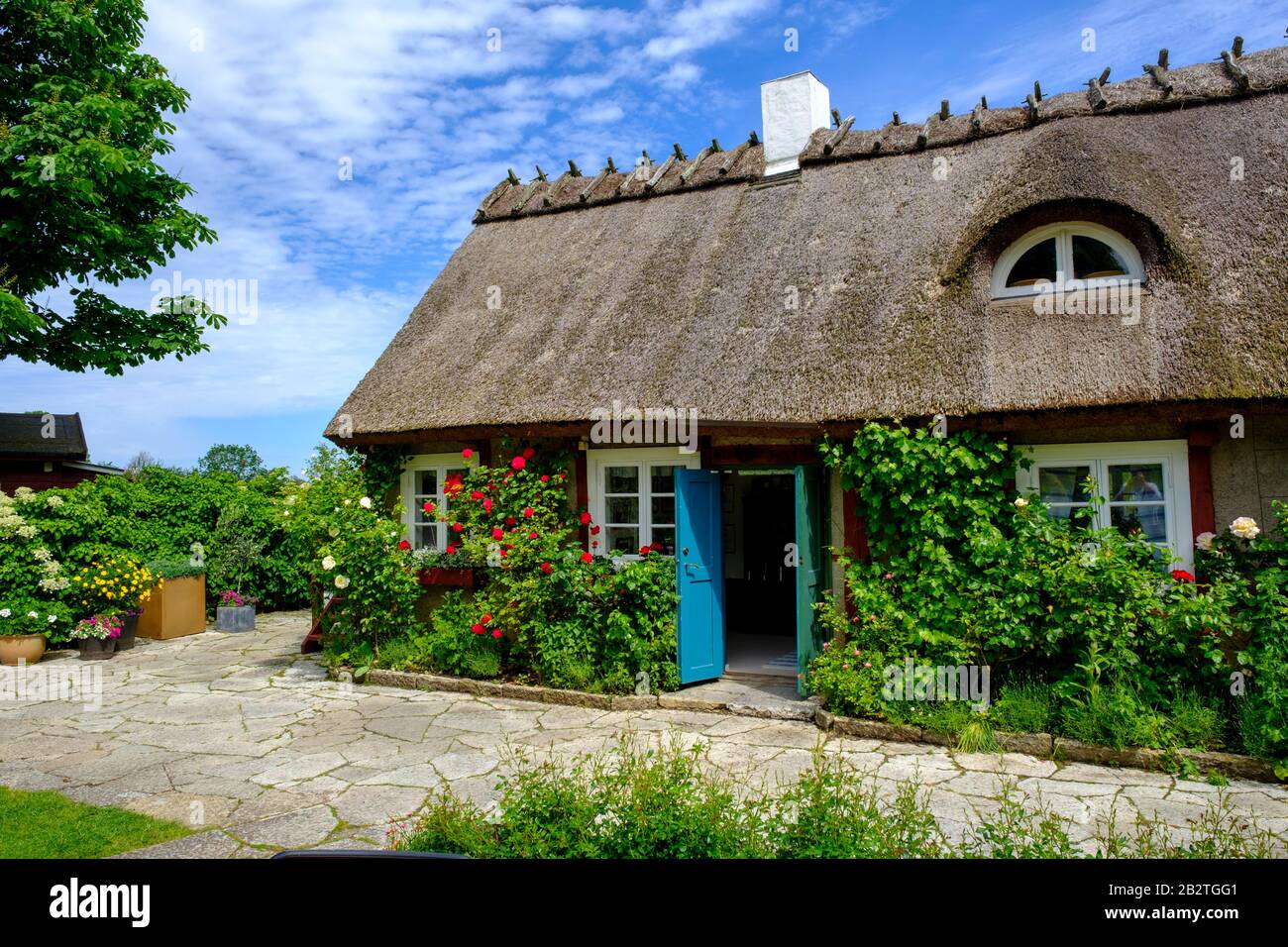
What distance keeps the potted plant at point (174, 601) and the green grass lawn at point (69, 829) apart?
7.32 m

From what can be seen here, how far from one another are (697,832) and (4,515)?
35.9ft

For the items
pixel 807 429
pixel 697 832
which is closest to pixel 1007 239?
pixel 807 429

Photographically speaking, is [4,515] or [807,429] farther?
[4,515]

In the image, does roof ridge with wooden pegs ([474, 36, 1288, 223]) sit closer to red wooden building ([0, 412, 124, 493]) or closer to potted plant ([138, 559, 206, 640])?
potted plant ([138, 559, 206, 640])

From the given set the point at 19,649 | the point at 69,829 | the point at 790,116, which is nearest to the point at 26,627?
the point at 19,649

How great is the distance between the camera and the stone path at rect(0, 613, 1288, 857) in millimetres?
5020

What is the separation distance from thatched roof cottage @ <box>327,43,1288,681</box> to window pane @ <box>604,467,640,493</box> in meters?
0.03

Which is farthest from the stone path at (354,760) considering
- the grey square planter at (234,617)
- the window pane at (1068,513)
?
the grey square planter at (234,617)

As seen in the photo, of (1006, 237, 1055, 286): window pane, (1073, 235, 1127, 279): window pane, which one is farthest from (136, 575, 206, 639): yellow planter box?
(1073, 235, 1127, 279): window pane

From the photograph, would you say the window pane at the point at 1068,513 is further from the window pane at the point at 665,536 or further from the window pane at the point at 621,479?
the window pane at the point at 621,479

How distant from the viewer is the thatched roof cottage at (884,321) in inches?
263

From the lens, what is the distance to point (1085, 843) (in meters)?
4.46

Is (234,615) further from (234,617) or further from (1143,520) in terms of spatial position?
(1143,520)

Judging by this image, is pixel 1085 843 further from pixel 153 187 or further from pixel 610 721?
pixel 153 187
